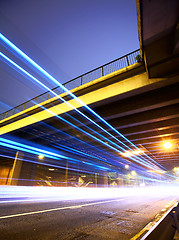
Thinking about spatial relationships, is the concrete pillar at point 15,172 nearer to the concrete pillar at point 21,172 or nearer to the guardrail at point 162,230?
the concrete pillar at point 21,172

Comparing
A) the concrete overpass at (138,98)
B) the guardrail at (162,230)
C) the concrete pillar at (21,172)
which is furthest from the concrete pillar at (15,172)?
the guardrail at (162,230)

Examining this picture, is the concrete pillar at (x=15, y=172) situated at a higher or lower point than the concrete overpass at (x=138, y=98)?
lower

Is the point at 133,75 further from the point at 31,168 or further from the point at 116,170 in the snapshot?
the point at 116,170

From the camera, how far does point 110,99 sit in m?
10.1

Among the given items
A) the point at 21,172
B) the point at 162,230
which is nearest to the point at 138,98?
the point at 162,230

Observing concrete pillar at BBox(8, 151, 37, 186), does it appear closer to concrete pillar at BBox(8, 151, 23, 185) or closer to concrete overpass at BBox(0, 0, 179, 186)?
concrete pillar at BBox(8, 151, 23, 185)

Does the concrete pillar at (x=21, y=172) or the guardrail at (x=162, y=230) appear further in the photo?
the concrete pillar at (x=21, y=172)

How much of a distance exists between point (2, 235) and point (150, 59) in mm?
8619

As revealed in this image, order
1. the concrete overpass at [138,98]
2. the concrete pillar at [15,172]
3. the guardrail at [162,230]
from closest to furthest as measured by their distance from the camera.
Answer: the guardrail at [162,230]
the concrete overpass at [138,98]
the concrete pillar at [15,172]

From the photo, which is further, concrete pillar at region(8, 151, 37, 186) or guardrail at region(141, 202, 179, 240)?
concrete pillar at region(8, 151, 37, 186)

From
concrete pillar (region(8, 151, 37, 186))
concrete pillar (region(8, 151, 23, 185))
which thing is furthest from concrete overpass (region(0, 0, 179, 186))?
concrete pillar (region(8, 151, 23, 185))

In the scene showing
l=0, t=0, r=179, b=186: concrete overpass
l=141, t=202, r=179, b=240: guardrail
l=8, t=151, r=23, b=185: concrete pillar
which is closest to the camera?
l=141, t=202, r=179, b=240: guardrail

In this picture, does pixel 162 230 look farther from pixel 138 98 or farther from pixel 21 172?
pixel 21 172

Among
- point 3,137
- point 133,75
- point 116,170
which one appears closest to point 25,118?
point 3,137
